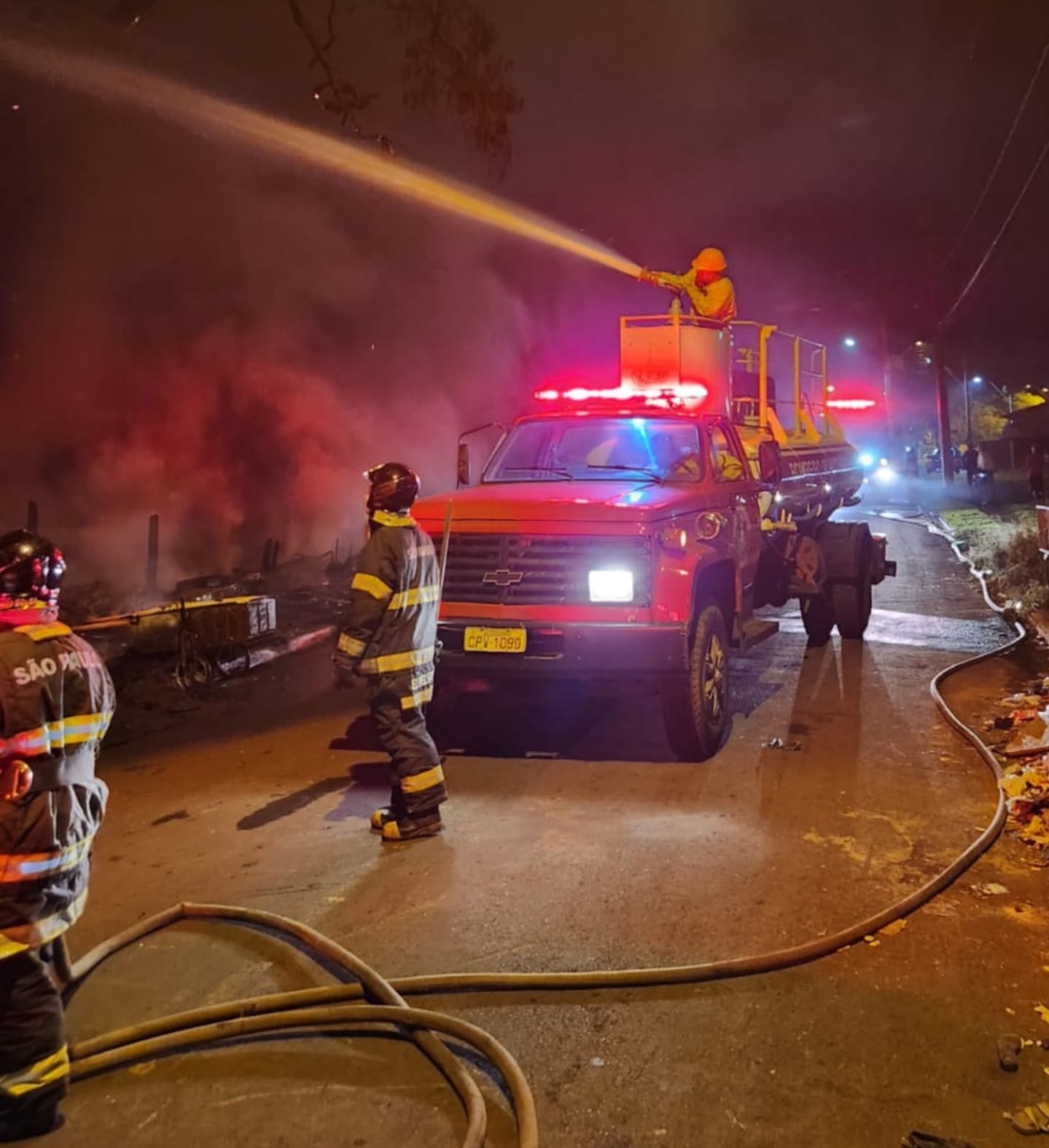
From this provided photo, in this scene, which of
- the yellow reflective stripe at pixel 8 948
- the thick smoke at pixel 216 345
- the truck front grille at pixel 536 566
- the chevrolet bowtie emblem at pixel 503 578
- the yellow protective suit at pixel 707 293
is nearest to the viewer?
the yellow reflective stripe at pixel 8 948

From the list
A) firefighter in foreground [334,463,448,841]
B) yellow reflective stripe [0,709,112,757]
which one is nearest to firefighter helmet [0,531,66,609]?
yellow reflective stripe [0,709,112,757]

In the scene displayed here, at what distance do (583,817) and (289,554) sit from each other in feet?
36.9

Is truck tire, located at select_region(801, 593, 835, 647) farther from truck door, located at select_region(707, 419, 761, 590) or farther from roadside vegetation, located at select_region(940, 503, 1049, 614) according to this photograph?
roadside vegetation, located at select_region(940, 503, 1049, 614)

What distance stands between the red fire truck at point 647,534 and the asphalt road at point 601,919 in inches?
25.0

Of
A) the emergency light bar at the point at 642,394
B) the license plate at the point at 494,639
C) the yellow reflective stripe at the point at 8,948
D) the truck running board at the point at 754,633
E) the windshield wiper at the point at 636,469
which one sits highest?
the emergency light bar at the point at 642,394

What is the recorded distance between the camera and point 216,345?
14.1 meters

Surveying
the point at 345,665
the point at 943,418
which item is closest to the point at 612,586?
the point at 345,665

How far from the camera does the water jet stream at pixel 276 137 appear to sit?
1132cm

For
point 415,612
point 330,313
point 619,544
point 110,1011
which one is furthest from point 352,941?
point 330,313

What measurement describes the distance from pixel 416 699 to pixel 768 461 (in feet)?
10.9

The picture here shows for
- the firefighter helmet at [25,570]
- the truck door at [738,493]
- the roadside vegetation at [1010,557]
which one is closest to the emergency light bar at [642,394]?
the truck door at [738,493]

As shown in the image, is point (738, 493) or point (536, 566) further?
point (738, 493)

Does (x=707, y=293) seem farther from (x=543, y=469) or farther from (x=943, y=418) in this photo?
(x=943, y=418)

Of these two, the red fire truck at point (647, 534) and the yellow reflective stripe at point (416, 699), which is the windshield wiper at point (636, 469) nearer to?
the red fire truck at point (647, 534)
